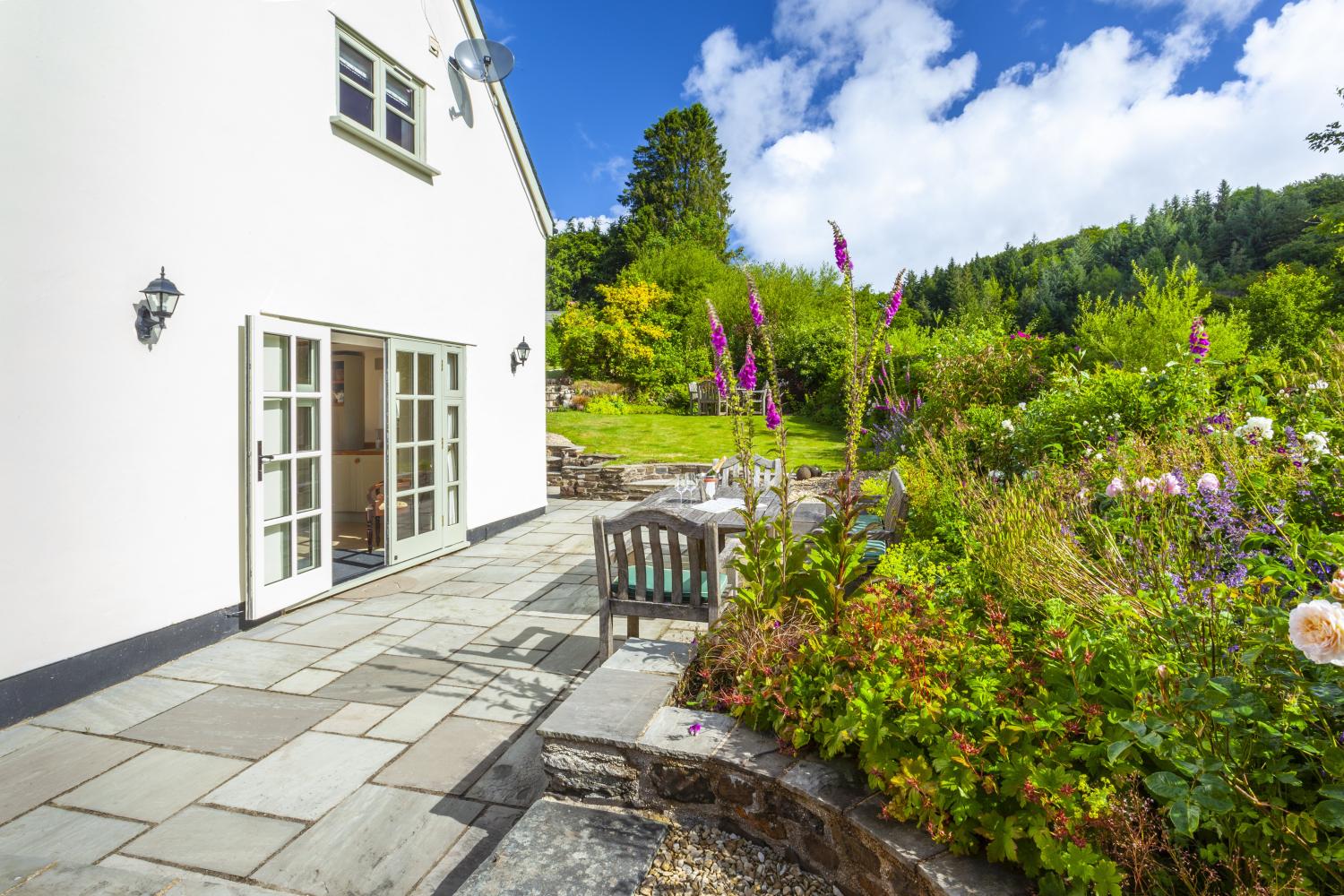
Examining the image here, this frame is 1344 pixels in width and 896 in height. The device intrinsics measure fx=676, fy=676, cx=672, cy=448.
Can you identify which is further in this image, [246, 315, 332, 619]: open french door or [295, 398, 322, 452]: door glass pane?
[295, 398, 322, 452]: door glass pane

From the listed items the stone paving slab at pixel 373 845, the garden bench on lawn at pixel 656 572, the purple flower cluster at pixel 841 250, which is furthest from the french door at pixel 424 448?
the purple flower cluster at pixel 841 250

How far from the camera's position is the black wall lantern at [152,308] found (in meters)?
3.79

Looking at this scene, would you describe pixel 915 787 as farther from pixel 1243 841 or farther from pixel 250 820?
pixel 250 820

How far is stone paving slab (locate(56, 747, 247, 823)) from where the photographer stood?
2.45m

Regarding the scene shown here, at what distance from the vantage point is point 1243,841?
122 centimetres

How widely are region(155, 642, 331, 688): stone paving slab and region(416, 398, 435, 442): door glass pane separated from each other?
2.41 metres

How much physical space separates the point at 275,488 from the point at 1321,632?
522 centimetres

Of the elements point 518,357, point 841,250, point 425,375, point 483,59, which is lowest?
point 425,375

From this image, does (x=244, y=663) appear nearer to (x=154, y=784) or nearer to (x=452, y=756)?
(x=154, y=784)

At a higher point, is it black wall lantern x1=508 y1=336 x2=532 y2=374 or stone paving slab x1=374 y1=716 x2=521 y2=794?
black wall lantern x1=508 y1=336 x2=532 y2=374

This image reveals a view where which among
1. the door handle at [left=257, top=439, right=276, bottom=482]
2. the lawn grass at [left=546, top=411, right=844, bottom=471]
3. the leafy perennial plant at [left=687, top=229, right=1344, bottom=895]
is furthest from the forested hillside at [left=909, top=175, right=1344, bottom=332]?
the door handle at [left=257, top=439, right=276, bottom=482]

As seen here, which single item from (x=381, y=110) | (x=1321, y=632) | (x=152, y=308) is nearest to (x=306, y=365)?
(x=152, y=308)

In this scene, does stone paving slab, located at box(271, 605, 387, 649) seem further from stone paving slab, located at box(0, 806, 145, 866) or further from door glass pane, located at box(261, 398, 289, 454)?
stone paving slab, located at box(0, 806, 145, 866)

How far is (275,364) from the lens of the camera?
471 cm
